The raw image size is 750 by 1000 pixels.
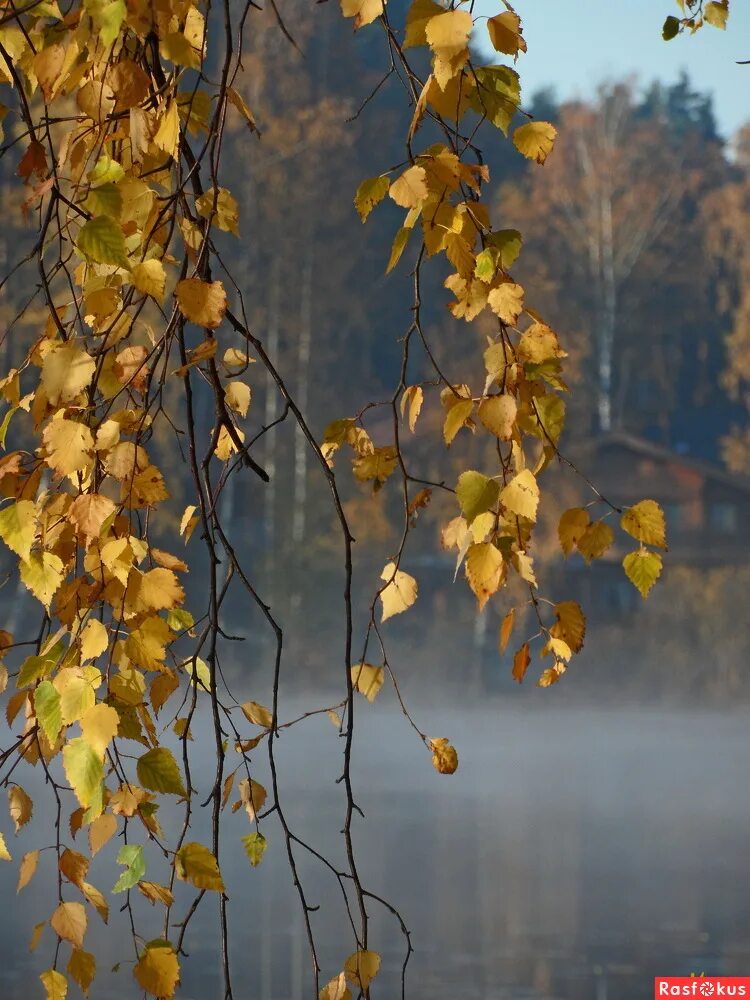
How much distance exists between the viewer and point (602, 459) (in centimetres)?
1066

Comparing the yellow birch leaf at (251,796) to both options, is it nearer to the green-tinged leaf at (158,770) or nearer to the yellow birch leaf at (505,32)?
the green-tinged leaf at (158,770)

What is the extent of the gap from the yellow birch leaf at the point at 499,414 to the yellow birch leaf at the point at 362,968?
241mm

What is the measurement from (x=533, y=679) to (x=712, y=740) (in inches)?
75.2

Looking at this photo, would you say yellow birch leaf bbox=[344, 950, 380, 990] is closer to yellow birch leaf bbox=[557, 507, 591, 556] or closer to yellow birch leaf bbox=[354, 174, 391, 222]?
yellow birch leaf bbox=[557, 507, 591, 556]

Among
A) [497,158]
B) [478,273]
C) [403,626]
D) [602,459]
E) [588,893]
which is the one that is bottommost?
[588,893]

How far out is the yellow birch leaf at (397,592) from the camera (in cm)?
66

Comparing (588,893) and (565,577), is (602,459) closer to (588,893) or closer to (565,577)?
(565,577)

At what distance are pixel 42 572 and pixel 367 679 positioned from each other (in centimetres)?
19

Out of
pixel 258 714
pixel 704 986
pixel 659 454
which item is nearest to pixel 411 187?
pixel 258 714

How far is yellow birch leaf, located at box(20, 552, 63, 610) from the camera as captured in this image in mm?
594

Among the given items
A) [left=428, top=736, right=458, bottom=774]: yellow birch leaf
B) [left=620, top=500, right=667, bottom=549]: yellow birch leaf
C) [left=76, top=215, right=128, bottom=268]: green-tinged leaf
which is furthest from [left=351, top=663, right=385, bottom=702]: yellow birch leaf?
[left=76, top=215, right=128, bottom=268]: green-tinged leaf

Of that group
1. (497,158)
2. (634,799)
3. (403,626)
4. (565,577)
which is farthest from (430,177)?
(497,158)

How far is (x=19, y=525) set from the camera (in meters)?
0.58

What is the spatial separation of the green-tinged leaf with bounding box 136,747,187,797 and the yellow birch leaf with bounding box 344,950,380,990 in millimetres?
150
